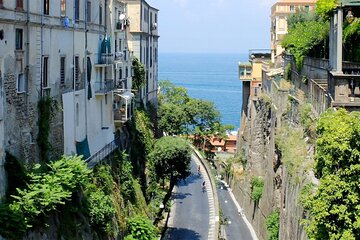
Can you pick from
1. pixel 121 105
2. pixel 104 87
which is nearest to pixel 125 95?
pixel 121 105

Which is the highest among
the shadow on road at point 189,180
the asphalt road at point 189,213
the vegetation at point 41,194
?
the vegetation at point 41,194

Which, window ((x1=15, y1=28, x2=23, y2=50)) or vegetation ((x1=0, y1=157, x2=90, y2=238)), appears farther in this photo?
window ((x1=15, y1=28, x2=23, y2=50))

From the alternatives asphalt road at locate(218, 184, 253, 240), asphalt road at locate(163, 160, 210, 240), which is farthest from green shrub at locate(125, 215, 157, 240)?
asphalt road at locate(218, 184, 253, 240)

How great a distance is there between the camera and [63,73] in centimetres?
2912

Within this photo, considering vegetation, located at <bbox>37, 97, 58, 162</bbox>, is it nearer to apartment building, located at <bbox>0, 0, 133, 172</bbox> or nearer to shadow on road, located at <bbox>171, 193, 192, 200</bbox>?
apartment building, located at <bbox>0, 0, 133, 172</bbox>

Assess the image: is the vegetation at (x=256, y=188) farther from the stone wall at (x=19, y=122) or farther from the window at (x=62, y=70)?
the stone wall at (x=19, y=122)

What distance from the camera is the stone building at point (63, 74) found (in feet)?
75.9

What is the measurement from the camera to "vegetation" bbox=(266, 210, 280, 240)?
3712cm

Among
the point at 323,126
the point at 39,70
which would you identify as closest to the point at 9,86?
the point at 39,70

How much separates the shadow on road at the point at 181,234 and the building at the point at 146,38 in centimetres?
1381

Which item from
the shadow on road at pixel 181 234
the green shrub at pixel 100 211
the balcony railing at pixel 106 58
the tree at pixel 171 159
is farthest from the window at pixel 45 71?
the tree at pixel 171 159

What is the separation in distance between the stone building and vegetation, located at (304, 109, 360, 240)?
10603 mm

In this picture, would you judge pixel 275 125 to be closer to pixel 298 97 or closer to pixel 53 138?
pixel 298 97

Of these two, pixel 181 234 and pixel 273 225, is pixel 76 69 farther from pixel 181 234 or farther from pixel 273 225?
pixel 181 234
